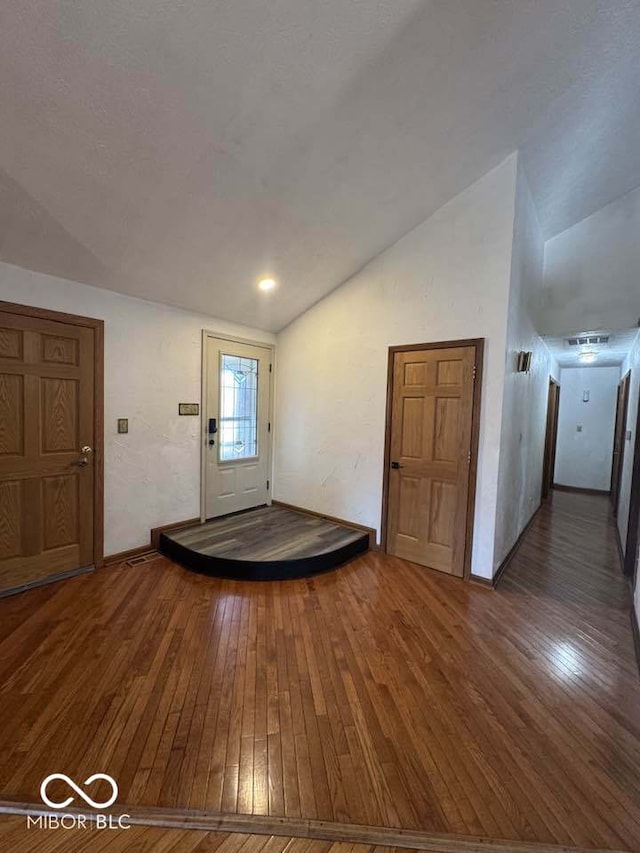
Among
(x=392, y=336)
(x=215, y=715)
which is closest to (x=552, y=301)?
(x=392, y=336)

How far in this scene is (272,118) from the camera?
6.68ft

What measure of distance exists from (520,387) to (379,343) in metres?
1.40

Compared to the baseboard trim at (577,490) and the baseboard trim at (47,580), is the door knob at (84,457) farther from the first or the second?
the baseboard trim at (577,490)

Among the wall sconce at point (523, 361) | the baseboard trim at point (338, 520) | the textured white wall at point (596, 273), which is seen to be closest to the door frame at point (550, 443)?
the textured white wall at point (596, 273)

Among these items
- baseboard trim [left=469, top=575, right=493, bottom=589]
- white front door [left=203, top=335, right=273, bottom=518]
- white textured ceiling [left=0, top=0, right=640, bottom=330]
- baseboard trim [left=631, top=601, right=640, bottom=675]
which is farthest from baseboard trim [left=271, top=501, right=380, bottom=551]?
white textured ceiling [left=0, top=0, right=640, bottom=330]

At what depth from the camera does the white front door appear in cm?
389

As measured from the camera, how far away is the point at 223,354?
3980mm

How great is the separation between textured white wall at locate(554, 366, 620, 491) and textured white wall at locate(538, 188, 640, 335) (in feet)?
10.5

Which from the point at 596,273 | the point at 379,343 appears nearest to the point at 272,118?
the point at 379,343

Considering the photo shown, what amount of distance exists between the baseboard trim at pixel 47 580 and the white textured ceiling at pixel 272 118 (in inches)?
92.1

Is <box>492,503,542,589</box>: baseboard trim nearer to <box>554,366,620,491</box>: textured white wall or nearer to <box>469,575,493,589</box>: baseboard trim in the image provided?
<box>469,575,493,589</box>: baseboard trim

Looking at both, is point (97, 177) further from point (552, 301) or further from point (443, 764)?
point (552, 301)

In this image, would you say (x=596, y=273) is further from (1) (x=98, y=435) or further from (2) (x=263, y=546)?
(1) (x=98, y=435)

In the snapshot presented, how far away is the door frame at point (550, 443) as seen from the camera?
5.82 meters
